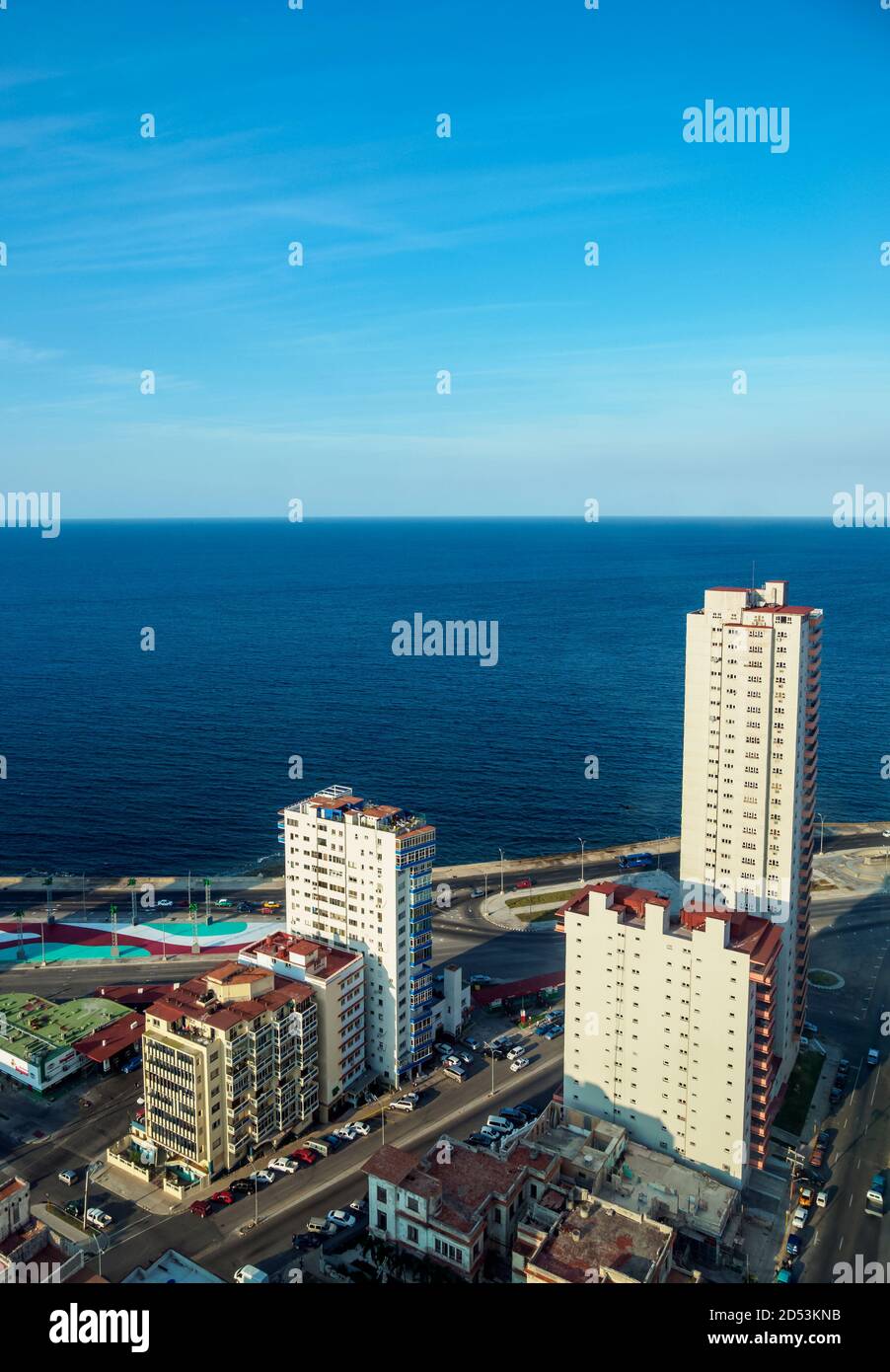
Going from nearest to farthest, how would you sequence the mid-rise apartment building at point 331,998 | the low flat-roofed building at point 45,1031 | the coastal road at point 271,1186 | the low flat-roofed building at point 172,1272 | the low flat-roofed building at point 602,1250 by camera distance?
the low flat-roofed building at point 602,1250, the low flat-roofed building at point 172,1272, the coastal road at point 271,1186, the mid-rise apartment building at point 331,998, the low flat-roofed building at point 45,1031

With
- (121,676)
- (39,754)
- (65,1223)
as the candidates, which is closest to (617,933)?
(65,1223)

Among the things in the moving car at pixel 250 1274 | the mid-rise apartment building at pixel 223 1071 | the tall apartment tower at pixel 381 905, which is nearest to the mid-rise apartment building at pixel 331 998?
the tall apartment tower at pixel 381 905

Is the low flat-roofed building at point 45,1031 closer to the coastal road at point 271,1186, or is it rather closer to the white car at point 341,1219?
the coastal road at point 271,1186

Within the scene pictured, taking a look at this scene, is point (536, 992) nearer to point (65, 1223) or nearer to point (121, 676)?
point (65, 1223)

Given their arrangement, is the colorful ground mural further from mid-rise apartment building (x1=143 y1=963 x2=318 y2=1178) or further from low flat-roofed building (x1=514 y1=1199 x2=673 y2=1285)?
low flat-roofed building (x1=514 y1=1199 x2=673 y2=1285)

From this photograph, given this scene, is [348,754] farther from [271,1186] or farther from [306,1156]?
[271,1186]
